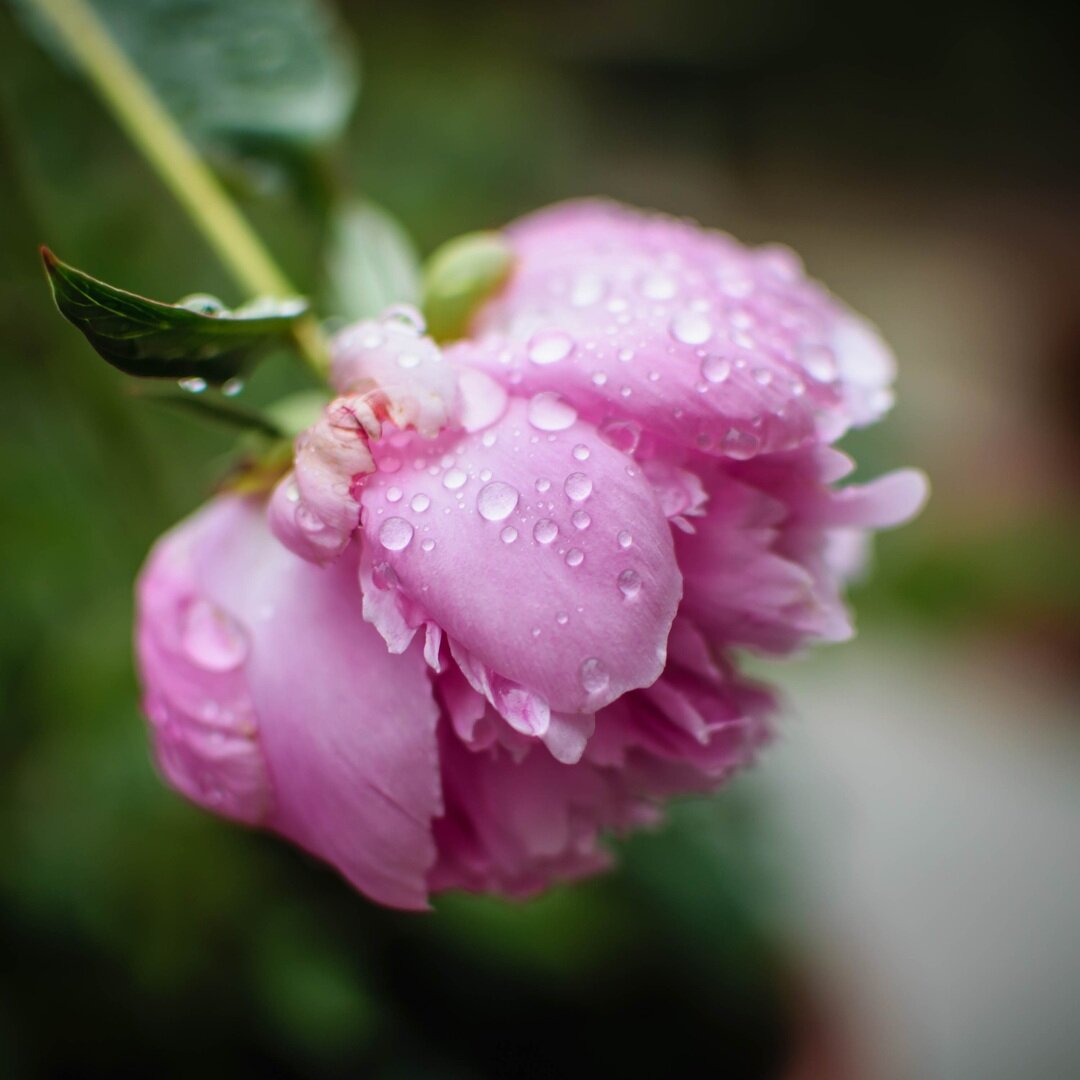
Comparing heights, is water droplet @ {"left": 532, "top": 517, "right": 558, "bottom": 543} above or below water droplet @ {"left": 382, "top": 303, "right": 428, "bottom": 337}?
below

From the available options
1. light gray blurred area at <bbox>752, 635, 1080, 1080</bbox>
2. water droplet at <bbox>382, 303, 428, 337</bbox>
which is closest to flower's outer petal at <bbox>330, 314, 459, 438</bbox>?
water droplet at <bbox>382, 303, 428, 337</bbox>

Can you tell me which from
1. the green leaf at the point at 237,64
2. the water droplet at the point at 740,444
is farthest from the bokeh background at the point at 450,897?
the water droplet at the point at 740,444

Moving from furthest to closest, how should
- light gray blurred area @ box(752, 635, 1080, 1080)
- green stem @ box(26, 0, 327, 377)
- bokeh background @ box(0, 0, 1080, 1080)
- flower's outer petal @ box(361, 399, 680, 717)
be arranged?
1. light gray blurred area @ box(752, 635, 1080, 1080)
2. bokeh background @ box(0, 0, 1080, 1080)
3. green stem @ box(26, 0, 327, 377)
4. flower's outer petal @ box(361, 399, 680, 717)

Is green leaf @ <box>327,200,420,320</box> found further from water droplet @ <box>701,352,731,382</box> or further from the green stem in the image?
water droplet @ <box>701,352,731,382</box>

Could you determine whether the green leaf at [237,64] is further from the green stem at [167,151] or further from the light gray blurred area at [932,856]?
the light gray blurred area at [932,856]

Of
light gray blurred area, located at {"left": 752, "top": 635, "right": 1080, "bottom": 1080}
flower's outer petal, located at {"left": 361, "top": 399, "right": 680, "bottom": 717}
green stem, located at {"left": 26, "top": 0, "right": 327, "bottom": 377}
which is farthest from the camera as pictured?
light gray blurred area, located at {"left": 752, "top": 635, "right": 1080, "bottom": 1080}

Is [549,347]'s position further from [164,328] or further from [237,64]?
[237,64]
